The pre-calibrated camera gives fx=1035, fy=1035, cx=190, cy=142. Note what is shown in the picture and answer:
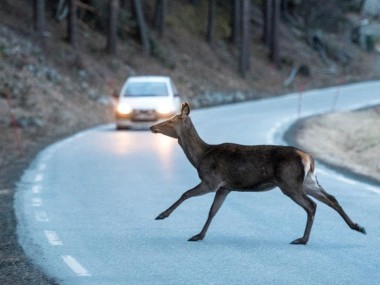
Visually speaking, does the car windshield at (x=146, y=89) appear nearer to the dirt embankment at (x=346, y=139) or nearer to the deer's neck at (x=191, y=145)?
the dirt embankment at (x=346, y=139)

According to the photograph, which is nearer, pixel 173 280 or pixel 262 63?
pixel 173 280

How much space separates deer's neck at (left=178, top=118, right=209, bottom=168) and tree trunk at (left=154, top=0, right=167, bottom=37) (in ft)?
150

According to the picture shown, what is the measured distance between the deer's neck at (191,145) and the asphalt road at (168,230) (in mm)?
887

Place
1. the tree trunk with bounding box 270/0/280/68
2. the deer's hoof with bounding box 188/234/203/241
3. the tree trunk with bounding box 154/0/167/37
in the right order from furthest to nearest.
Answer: the tree trunk with bounding box 270/0/280/68 < the tree trunk with bounding box 154/0/167/37 < the deer's hoof with bounding box 188/234/203/241

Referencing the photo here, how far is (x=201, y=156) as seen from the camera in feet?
35.5

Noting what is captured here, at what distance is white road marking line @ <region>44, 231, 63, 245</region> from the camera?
36.0ft

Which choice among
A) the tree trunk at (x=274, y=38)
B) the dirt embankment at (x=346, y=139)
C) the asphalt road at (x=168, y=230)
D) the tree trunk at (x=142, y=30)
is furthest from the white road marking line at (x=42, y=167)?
the tree trunk at (x=274, y=38)

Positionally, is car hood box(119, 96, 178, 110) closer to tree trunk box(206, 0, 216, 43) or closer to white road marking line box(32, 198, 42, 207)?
white road marking line box(32, 198, 42, 207)

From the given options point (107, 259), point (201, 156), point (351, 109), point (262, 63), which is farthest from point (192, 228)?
point (262, 63)

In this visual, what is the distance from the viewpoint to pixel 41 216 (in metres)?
13.1

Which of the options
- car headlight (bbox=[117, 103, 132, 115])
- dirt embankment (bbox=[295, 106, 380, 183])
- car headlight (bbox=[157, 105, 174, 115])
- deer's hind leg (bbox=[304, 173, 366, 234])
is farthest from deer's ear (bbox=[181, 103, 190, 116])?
car headlight (bbox=[117, 103, 132, 115])

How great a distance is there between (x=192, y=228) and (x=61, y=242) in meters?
1.64

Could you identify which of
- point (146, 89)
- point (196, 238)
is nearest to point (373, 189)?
point (196, 238)

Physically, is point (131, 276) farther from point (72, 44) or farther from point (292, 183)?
point (72, 44)
